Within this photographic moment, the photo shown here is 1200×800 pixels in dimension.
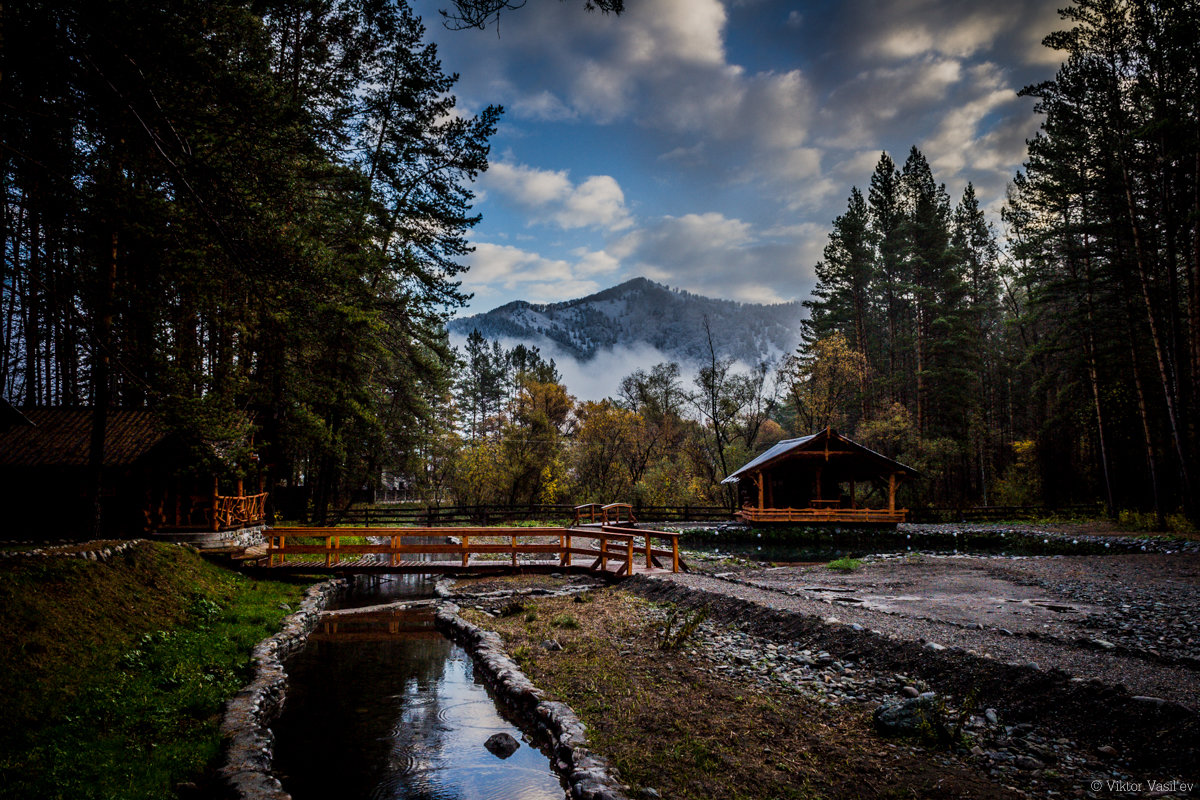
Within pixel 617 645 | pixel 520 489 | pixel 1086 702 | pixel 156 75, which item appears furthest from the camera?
pixel 520 489

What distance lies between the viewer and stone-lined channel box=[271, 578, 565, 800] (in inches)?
183

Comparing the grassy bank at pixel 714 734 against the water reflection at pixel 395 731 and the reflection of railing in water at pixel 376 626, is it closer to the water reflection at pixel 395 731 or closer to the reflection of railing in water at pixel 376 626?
the water reflection at pixel 395 731

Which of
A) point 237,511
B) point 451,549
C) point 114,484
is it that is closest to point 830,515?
point 451,549

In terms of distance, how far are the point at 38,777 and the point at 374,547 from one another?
1043 centimetres

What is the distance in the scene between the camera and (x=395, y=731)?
577cm

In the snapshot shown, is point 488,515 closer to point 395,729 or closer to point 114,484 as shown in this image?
point 114,484

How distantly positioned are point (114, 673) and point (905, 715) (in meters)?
7.83

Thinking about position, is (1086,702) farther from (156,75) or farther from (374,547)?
(374,547)

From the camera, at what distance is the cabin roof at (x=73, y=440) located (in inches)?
590

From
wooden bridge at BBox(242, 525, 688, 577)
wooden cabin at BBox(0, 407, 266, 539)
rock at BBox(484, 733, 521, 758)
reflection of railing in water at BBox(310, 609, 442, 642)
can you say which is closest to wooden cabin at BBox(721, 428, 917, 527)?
wooden bridge at BBox(242, 525, 688, 577)

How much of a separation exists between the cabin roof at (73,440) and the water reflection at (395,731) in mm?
10274

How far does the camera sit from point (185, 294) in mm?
10062

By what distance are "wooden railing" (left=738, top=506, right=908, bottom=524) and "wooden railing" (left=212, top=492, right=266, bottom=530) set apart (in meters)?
20.7

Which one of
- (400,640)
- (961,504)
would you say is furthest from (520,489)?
(961,504)
